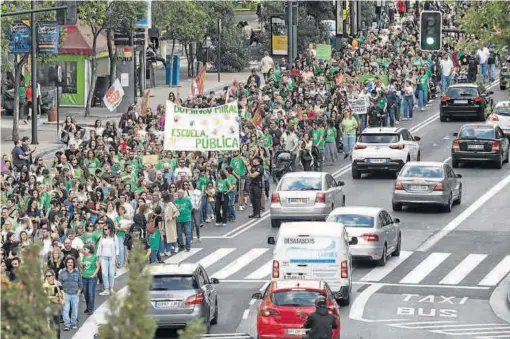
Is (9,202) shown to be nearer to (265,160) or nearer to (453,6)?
(265,160)

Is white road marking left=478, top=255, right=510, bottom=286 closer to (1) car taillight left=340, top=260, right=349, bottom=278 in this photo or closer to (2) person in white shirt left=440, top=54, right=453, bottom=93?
(1) car taillight left=340, top=260, right=349, bottom=278

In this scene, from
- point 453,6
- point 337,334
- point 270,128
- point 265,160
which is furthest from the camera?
point 453,6

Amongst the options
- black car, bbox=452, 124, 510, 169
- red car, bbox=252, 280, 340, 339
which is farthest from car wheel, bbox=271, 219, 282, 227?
red car, bbox=252, 280, 340, 339

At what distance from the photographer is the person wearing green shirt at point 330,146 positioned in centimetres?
4575

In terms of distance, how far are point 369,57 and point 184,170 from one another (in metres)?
25.1

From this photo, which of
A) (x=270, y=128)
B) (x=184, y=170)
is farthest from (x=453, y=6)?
(x=184, y=170)

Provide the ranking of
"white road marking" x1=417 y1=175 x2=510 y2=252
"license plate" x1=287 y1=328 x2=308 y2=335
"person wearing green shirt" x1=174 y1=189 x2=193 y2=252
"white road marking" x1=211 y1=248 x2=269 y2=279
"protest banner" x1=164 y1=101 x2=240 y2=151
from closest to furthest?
"license plate" x1=287 y1=328 x2=308 y2=335 < "white road marking" x1=211 y1=248 x2=269 y2=279 < "person wearing green shirt" x1=174 y1=189 x2=193 y2=252 < "white road marking" x1=417 y1=175 x2=510 y2=252 < "protest banner" x1=164 y1=101 x2=240 y2=151

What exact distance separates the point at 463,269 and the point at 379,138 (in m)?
11.8

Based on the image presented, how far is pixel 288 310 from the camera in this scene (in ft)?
79.9

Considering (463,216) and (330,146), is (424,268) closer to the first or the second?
→ (463,216)

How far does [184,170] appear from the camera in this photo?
3728 cm

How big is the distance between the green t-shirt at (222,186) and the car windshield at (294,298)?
12448 millimetres

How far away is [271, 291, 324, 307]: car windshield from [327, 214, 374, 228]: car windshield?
295 inches

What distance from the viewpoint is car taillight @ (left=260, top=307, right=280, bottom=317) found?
2439 cm
